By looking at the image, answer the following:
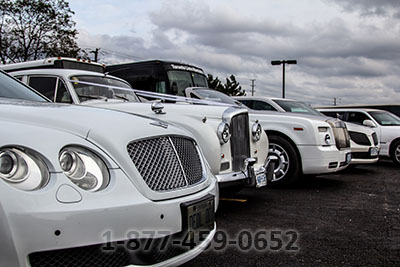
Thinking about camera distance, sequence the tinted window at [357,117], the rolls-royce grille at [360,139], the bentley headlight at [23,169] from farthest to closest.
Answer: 1. the tinted window at [357,117]
2. the rolls-royce grille at [360,139]
3. the bentley headlight at [23,169]

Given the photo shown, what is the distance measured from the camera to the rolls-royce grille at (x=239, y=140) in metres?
4.59

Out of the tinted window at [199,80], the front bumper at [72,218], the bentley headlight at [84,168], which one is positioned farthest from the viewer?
the tinted window at [199,80]

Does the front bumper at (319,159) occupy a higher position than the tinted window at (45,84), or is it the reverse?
the tinted window at (45,84)

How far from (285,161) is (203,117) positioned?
2.69m

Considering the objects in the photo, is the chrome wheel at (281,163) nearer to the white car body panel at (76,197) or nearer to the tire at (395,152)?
the white car body panel at (76,197)

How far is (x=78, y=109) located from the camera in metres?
2.47

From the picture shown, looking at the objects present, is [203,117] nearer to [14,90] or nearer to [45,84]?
[14,90]

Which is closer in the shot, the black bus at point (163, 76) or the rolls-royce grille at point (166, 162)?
the rolls-royce grille at point (166, 162)

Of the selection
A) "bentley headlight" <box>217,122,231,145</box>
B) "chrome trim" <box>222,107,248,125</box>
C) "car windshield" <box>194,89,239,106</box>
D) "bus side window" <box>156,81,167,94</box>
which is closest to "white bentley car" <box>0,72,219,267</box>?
"bentley headlight" <box>217,122,231,145</box>

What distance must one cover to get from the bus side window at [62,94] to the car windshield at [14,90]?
1494 millimetres

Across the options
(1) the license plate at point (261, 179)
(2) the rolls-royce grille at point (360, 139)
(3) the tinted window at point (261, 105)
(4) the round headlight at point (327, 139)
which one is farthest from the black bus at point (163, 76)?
(1) the license plate at point (261, 179)

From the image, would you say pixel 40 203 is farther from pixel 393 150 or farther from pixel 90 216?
pixel 393 150

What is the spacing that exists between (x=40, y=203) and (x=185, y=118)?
2.61 m

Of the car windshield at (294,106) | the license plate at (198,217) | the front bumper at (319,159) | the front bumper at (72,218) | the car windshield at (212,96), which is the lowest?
the front bumper at (319,159)
